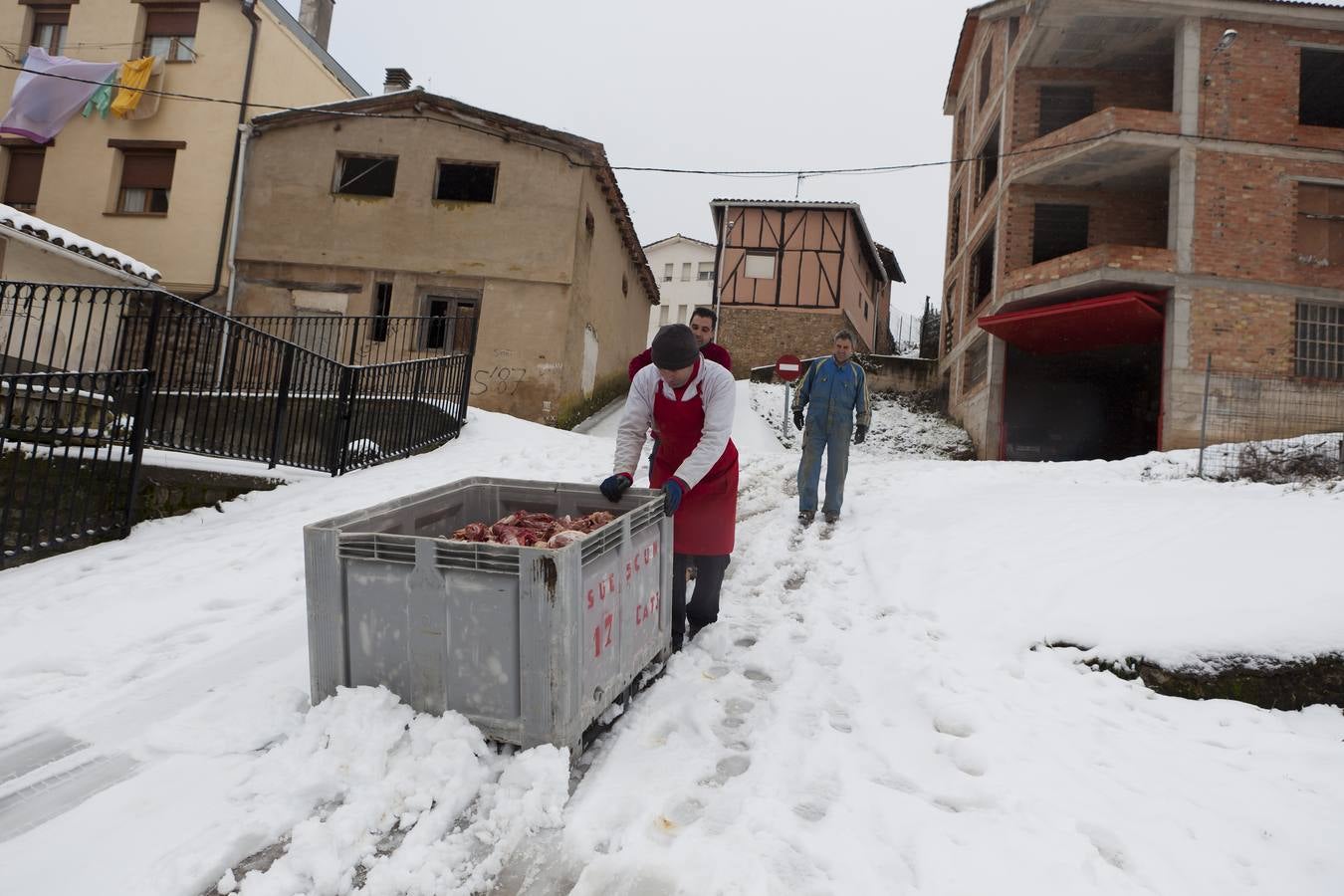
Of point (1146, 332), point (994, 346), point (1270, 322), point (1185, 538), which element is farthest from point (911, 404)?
point (1185, 538)

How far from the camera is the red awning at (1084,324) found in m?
13.5

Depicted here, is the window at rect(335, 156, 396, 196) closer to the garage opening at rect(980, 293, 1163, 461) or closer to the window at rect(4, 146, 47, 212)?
the window at rect(4, 146, 47, 212)

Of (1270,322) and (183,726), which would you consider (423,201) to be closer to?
(183,726)

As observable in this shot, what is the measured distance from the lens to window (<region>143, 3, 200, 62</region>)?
15.9 m

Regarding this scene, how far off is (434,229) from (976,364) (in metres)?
13.5

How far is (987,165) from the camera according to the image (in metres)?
18.9

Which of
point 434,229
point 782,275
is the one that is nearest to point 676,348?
point 434,229

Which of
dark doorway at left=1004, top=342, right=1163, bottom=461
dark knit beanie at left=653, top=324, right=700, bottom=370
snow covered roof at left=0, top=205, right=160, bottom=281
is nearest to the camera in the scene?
dark knit beanie at left=653, top=324, right=700, bottom=370

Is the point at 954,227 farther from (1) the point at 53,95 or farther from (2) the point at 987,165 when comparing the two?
(1) the point at 53,95

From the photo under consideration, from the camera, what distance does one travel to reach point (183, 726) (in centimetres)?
280

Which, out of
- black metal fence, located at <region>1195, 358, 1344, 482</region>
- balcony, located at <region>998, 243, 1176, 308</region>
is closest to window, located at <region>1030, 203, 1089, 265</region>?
balcony, located at <region>998, 243, 1176, 308</region>

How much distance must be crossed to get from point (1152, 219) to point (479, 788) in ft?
63.7

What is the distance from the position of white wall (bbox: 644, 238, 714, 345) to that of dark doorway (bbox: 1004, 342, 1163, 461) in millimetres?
31826

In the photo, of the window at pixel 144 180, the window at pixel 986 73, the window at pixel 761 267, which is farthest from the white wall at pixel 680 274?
the window at pixel 144 180
